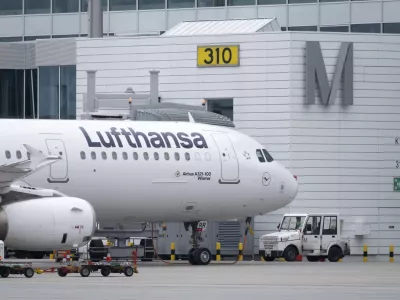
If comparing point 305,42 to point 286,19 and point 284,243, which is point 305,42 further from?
point 286,19

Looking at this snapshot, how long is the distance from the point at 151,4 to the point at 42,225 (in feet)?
134

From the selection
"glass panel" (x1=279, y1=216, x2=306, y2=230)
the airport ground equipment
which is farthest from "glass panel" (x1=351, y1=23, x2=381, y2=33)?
"glass panel" (x1=279, y1=216, x2=306, y2=230)

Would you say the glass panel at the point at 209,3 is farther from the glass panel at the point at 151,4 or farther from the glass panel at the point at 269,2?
the glass panel at the point at 269,2

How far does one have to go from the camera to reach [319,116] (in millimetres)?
50344

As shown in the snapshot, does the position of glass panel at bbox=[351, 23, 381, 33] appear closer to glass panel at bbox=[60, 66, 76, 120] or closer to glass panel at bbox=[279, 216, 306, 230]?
glass panel at bbox=[60, 66, 76, 120]

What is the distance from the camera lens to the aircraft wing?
92.8ft

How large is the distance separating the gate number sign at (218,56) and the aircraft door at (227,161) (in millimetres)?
11166

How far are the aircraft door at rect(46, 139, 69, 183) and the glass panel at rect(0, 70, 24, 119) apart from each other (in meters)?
24.4

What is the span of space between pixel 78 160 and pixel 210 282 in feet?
30.5

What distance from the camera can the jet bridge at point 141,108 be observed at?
44875 millimetres

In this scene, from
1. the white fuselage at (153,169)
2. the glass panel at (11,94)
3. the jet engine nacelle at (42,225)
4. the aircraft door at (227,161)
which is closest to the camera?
the jet engine nacelle at (42,225)

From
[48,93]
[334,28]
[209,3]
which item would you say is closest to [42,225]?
[48,93]

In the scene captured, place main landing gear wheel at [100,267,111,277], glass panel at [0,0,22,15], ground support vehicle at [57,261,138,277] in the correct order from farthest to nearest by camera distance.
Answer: glass panel at [0,0,22,15]
main landing gear wheel at [100,267,111,277]
ground support vehicle at [57,261,138,277]

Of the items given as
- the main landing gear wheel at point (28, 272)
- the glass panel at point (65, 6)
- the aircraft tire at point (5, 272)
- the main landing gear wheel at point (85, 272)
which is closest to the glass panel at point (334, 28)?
the glass panel at point (65, 6)
